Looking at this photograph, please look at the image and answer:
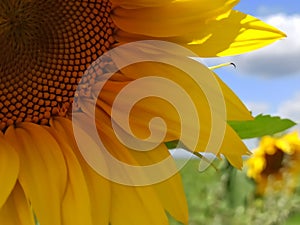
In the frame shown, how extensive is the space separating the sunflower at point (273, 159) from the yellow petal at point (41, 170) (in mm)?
3338

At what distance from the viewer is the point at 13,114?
1329 mm

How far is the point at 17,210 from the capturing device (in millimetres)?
1191

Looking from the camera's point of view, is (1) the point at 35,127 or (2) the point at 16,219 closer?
(2) the point at 16,219

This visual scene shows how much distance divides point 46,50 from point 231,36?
37 centimetres

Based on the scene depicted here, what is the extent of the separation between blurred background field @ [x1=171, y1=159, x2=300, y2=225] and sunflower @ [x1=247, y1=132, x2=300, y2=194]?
0.30 ft

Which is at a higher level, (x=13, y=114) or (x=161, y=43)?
(x=161, y=43)

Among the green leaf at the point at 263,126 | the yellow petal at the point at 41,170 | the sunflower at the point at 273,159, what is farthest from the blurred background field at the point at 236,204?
the yellow petal at the point at 41,170

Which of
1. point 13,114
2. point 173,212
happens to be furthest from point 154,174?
point 13,114

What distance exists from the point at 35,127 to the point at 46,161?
9 centimetres

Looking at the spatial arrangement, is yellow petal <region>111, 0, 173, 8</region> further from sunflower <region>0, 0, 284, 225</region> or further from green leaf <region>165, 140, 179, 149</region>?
green leaf <region>165, 140, 179, 149</region>

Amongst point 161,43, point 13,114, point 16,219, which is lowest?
point 16,219

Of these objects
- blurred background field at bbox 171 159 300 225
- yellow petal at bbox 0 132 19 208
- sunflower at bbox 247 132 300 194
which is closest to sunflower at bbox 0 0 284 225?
yellow petal at bbox 0 132 19 208

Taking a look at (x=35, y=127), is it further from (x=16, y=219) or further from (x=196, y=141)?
(x=196, y=141)

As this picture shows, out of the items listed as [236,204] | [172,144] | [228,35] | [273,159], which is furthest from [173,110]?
[273,159]
